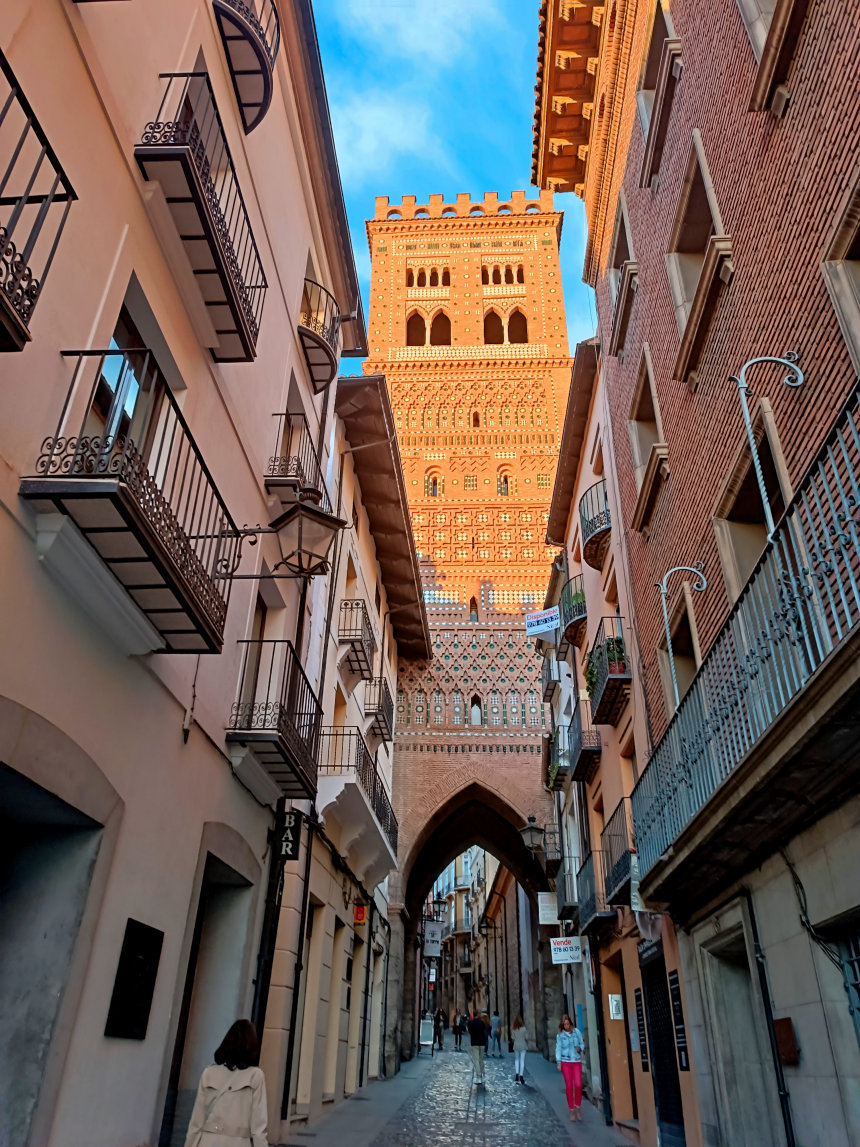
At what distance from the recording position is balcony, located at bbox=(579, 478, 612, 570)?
44.8 ft

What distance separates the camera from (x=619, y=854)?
39.8 feet

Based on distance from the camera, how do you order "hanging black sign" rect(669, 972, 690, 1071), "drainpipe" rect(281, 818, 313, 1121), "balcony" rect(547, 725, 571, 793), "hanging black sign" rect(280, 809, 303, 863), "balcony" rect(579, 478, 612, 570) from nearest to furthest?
"hanging black sign" rect(669, 972, 690, 1071), "hanging black sign" rect(280, 809, 303, 863), "drainpipe" rect(281, 818, 313, 1121), "balcony" rect(579, 478, 612, 570), "balcony" rect(547, 725, 571, 793)

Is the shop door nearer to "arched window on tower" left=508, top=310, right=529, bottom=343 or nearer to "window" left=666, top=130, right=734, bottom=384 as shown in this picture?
"window" left=666, top=130, right=734, bottom=384

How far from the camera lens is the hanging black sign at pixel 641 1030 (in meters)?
11.1

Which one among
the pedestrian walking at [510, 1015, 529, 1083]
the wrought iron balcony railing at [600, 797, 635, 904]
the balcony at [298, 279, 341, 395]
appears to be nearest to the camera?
the wrought iron balcony railing at [600, 797, 635, 904]

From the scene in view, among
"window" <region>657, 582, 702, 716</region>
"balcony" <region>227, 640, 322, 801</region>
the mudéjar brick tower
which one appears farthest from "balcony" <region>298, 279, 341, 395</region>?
the mudéjar brick tower

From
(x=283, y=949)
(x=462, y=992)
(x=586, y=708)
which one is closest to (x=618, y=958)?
(x=586, y=708)

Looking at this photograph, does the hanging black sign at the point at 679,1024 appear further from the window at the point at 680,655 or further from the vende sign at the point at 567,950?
the vende sign at the point at 567,950

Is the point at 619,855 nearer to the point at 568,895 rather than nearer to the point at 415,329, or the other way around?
the point at 568,895

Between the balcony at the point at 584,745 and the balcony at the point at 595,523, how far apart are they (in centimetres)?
286

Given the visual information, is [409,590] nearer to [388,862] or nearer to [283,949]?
[388,862]

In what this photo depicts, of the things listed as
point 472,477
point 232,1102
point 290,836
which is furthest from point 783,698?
point 472,477

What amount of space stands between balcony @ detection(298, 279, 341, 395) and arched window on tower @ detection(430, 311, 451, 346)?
94.4ft

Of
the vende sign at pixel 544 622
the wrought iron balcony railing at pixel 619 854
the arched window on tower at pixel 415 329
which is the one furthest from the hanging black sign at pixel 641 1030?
the arched window on tower at pixel 415 329
